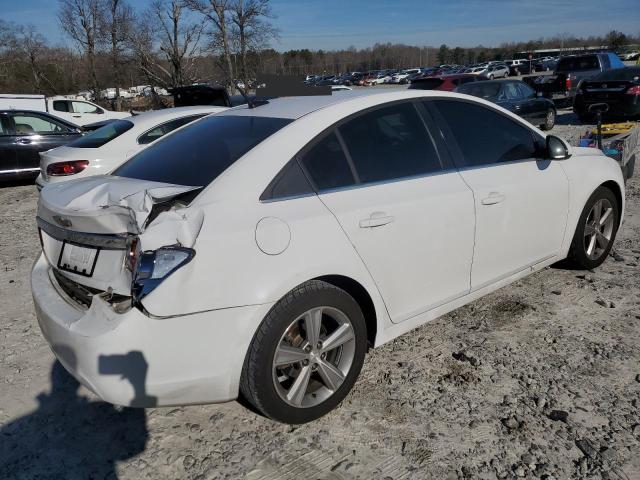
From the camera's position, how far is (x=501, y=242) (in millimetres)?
3477

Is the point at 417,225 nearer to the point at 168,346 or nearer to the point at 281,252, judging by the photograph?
the point at 281,252

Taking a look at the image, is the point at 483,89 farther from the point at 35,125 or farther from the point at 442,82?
the point at 35,125

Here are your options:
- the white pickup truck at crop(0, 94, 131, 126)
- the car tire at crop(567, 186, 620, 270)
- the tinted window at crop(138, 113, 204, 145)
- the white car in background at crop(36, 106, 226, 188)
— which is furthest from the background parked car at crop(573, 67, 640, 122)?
the white pickup truck at crop(0, 94, 131, 126)

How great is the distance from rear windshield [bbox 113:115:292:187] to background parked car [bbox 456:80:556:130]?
981 cm

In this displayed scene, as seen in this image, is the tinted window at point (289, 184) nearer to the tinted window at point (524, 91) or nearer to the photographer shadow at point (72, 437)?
the photographer shadow at point (72, 437)

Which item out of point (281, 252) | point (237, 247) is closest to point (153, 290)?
point (237, 247)

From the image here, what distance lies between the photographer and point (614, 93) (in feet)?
44.5

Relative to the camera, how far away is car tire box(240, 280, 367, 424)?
2398mm

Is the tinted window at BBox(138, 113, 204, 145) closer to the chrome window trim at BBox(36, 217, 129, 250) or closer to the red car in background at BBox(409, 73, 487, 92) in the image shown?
the chrome window trim at BBox(36, 217, 129, 250)

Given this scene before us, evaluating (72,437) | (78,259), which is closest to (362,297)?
(78,259)

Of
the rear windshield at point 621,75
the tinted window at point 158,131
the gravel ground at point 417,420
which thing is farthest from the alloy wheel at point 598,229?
the rear windshield at point 621,75

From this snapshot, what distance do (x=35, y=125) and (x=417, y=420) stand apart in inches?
414

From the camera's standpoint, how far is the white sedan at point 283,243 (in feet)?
7.28

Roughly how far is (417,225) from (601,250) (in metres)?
2.47
